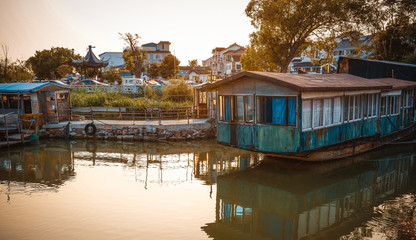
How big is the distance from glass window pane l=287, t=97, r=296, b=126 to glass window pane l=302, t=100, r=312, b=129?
0.38 metres

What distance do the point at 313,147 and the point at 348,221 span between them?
4.05 m

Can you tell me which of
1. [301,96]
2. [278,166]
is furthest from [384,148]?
[301,96]

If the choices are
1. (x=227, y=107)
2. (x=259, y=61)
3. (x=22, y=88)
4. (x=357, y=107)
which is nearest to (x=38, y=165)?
(x=22, y=88)

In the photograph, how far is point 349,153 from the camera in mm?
16234

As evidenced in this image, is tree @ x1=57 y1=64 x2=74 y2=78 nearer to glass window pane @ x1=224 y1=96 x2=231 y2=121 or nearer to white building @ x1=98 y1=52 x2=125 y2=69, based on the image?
white building @ x1=98 y1=52 x2=125 y2=69

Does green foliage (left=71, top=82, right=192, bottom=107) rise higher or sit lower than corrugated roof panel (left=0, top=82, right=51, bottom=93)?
lower

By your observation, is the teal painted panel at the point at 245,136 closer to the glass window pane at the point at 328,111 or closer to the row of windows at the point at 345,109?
the row of windows at the point at 345,109

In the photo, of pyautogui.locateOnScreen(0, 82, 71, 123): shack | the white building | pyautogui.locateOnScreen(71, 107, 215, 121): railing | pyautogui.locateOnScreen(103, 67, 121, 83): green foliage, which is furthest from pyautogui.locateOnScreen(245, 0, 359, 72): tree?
the white building

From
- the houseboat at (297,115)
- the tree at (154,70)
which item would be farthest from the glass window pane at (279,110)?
the tree at (154,70)

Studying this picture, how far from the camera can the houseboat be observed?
12711 mm

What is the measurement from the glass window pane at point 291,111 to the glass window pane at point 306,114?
376 millimetres

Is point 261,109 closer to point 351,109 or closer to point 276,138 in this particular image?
point 276,138

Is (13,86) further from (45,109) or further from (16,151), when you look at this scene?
(16,151)

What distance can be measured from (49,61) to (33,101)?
40.7m
